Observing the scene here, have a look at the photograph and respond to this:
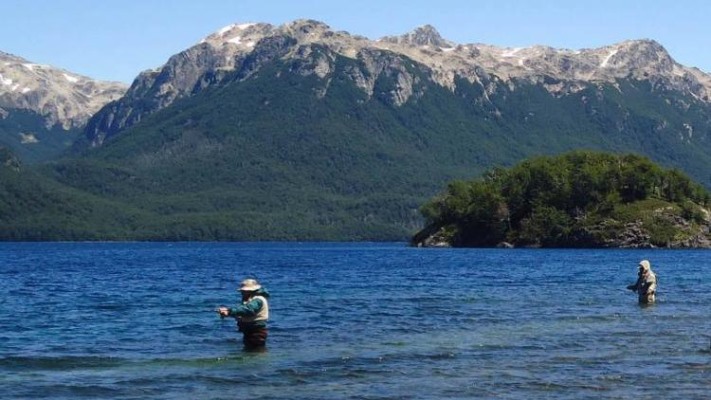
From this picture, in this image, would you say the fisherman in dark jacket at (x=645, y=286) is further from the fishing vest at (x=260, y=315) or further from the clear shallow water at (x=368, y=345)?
the fishing vest at (x=260, y=315)

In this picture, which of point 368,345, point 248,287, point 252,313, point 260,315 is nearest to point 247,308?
point 252,313

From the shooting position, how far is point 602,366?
135ft

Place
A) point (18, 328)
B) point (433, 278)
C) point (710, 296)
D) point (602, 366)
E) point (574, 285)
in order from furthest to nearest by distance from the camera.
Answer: point (433, 278) < point (574, 285) < point (710, 296) < point (18, 328) < point (602, 366)

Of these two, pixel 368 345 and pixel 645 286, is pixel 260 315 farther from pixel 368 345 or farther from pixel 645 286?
pixel 645 286

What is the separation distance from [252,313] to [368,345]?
605cm

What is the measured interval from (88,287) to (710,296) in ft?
153

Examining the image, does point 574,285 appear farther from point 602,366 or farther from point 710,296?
point 602,366

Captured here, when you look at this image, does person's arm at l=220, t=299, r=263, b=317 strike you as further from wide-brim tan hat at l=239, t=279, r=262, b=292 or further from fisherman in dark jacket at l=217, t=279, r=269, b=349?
wide-brim tan hat at l=239, t=279, r=262, b=292

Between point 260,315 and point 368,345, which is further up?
point 260,315

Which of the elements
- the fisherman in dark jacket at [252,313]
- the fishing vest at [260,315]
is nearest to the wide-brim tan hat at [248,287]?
the fisherman in dark jacket at [252,313]

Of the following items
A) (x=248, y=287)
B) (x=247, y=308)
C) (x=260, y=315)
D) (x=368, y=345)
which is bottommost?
(x=368, y=345)

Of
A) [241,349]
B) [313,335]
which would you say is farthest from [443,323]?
[241,349]

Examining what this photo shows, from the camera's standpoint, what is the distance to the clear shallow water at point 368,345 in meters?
37.0

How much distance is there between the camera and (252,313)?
1724 inches
